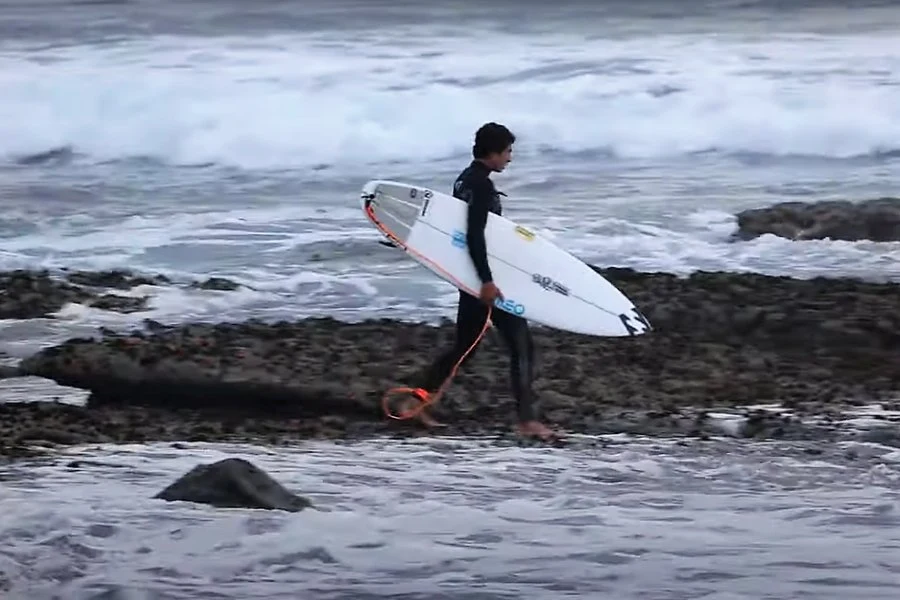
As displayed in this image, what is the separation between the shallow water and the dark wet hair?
125cm

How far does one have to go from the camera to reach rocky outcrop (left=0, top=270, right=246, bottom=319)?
10.8 meters

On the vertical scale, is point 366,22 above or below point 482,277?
above

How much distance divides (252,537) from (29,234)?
8.89 metres

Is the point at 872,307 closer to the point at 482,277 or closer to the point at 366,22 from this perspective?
the point at 482,277

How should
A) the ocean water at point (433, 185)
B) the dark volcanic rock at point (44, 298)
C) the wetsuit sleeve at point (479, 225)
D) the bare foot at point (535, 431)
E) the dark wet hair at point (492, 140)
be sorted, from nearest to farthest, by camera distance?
the ocean water at point (433, 185) < the dark wet hair at point (492, 140) < the wetsuit sleeve at point (479, 225) < the bare foot at point (535, 431) < the dark volcanic rock at point (44, 298)

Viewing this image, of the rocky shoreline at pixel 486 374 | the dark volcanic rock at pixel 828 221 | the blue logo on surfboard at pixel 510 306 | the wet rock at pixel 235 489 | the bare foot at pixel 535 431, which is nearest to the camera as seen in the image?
the wet rock at pixel 235 489

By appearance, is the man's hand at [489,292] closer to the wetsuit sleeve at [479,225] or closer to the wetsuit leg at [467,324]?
the wetsuit sleeve at [479,225]

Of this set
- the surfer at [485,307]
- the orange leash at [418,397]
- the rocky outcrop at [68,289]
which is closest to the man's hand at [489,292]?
the surfer at [485,307]

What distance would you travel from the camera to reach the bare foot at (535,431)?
7.78m

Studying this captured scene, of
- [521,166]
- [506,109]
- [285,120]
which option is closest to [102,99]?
[285,120]

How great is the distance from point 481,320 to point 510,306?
147 mm

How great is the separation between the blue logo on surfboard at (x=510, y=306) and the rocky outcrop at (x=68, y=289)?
3.53m

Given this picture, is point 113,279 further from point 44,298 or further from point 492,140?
point 492,140

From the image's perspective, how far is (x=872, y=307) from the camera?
10.1 meters
